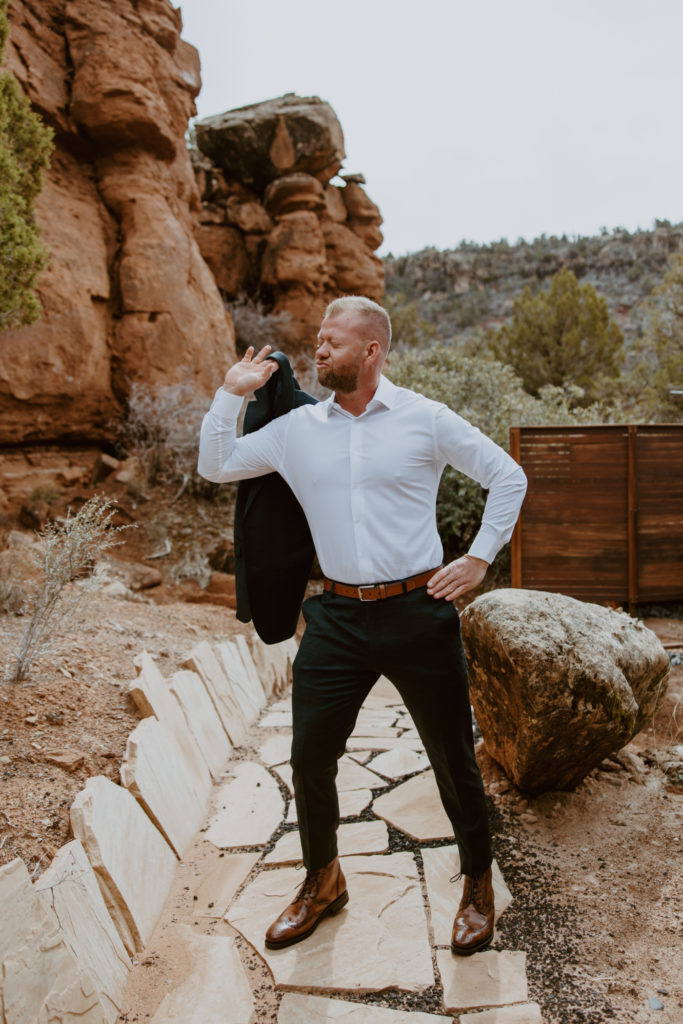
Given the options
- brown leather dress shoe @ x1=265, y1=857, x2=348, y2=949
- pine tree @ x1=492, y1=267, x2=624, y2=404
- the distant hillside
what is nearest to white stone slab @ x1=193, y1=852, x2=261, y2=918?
brown leather dress shoe @ x1=265, y1=857, x2=348, y2=949

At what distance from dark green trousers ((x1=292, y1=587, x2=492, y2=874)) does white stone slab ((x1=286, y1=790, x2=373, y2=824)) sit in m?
1.07

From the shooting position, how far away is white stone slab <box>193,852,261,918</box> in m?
2.73

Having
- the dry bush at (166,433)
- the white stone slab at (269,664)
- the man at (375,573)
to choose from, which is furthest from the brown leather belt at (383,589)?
the dry bush at (166,433)

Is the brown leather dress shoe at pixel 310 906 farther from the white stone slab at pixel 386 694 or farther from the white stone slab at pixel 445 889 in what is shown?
the white stone slab at pixel 386 694

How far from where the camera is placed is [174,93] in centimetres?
1139

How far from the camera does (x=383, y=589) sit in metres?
2.37

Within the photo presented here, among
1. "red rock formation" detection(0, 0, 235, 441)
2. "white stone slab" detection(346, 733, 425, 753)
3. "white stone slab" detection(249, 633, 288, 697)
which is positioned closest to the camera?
"white stone slab" detection(346, 733, 425, 753)

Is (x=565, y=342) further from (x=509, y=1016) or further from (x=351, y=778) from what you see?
(x=509, y=1016)

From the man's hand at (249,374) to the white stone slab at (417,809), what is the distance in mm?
2115

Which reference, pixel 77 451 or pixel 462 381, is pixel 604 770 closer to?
pixel 462 381

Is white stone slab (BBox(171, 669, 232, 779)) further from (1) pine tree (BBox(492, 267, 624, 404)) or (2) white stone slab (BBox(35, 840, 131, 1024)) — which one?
(1) pine tree (BBox(492, 267, 624, 404))

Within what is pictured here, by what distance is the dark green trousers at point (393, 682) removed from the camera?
2.36 metres

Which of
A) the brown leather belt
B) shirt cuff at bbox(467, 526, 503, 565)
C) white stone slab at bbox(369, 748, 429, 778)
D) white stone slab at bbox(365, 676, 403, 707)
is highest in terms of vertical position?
shirt cuff at bbox(467, 526, 503, 565)

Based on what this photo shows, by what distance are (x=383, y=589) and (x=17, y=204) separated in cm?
633
